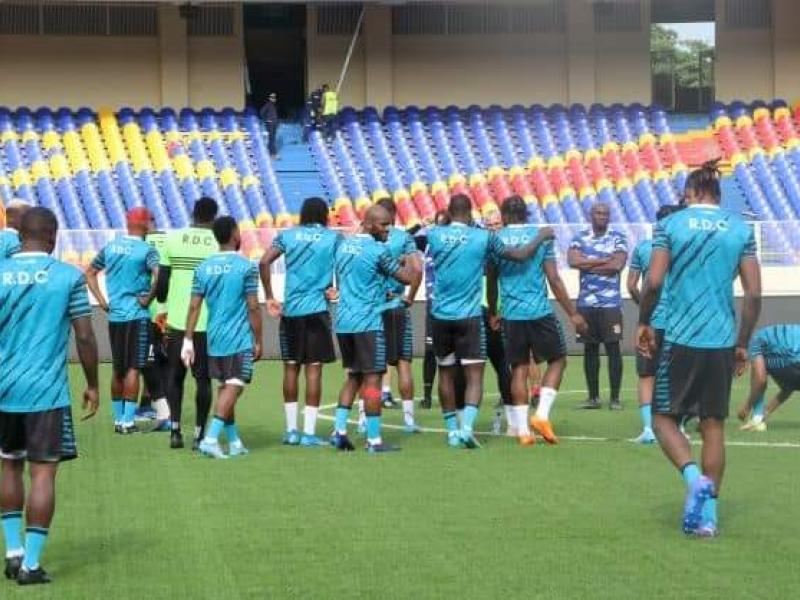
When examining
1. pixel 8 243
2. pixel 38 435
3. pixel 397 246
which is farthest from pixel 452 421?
pixel 38 435

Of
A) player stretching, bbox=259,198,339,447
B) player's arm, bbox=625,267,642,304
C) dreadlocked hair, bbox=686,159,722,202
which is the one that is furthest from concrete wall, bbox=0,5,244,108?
dreadlocked hair, bbox=686,159,722,202

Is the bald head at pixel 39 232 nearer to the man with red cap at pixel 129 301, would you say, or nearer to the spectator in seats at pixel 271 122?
the man with red cap at pixel 129 301

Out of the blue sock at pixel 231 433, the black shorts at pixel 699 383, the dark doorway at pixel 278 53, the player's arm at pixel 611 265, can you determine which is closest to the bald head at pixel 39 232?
the black shorts at pixel 699 383

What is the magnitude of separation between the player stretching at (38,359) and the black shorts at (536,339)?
5994mm

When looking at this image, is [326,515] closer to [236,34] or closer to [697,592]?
[697,592]

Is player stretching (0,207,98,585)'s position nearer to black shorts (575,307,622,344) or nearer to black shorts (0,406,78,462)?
black shorts (0,406,78,462)

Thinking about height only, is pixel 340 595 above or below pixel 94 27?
below

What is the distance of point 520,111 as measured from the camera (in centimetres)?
3831

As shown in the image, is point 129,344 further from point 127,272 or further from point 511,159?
point 511,159

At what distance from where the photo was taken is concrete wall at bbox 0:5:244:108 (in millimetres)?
37375

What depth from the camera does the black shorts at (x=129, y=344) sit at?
51.5ft

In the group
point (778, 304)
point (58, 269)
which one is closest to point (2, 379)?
point (58, 269)

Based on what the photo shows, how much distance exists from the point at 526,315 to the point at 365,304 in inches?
52.5

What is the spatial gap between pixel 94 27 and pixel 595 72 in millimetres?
11185
